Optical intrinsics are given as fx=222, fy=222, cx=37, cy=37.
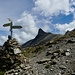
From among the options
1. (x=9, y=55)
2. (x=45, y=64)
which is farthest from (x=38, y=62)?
(x=9, y=55)

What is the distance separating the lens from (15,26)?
50688mm

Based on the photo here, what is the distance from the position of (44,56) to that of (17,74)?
12036 millimetres

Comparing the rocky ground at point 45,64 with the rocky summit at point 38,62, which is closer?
the rocky ground at point 45,64

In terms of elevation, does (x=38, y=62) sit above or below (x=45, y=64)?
above

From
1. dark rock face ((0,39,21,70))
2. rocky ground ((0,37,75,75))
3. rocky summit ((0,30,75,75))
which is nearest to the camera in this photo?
rocky ground ((0,37,75,75))

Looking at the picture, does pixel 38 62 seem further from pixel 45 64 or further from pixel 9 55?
pixel 9 55

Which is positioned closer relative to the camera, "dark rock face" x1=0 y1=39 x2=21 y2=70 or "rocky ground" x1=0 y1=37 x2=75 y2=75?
"rocky ground" x1=0 y1=37 x2=75 y2=75

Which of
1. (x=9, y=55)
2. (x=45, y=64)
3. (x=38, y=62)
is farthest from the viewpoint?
(x=9, y=55)

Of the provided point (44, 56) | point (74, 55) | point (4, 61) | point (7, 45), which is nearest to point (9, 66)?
point (4, 61)

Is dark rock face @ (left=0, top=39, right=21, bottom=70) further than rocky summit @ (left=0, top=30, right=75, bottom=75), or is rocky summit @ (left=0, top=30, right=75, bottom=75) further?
dark rock face @ (left=0, top=39, right=21, bottom=70)

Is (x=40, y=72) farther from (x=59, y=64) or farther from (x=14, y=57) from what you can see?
(x=14, y=57)

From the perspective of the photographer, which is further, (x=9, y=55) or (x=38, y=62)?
(x=9, y=55)

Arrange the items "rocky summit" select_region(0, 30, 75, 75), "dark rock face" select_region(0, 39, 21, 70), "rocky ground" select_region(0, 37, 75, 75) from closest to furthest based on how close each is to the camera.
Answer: "rocky ground" select_region(0, 37, 75, 75) < "rocky summit" select_region(0, 30, 75, 75) < "dark rock face" select_region(0, 39, 21, 70)

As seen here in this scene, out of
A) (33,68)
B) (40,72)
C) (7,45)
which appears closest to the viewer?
(40,72)
